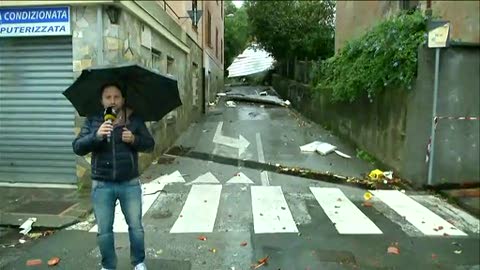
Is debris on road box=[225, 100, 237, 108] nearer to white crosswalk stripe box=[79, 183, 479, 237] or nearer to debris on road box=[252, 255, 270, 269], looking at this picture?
white crosswalk stripe box=[79, 183, 479, 237]

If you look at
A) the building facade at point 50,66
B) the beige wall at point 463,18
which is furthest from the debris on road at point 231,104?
the building facade at point 50,66

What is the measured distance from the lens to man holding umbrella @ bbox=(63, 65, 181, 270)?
156 inches

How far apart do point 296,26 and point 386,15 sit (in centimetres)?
900

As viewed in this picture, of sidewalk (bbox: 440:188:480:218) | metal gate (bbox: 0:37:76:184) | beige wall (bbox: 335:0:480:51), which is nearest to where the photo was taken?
sidewalk (bbox: 440:188:480:218)

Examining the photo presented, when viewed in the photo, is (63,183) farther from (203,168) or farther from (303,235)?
(303,235)

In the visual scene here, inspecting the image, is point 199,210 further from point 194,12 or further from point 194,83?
point 194,83

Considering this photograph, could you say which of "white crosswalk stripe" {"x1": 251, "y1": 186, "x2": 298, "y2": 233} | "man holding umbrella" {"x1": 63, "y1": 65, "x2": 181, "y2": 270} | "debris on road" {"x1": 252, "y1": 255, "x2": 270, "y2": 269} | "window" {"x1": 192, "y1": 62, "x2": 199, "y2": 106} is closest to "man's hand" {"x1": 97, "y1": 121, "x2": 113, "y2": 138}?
"man holding umbrella" {"x1": 63, "y1": 65, "x2": 181, "y2": 270}

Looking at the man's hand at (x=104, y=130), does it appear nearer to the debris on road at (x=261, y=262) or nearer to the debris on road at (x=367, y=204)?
the debris on road at (x=261, y=262)

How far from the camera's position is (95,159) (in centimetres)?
404

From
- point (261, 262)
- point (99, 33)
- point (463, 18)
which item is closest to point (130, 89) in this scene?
point (261, 262)

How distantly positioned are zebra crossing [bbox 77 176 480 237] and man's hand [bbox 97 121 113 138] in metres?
2.63

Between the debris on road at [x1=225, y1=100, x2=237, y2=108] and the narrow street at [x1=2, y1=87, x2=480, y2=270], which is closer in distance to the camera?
the narrow street at [x1=2, y1=87, x2=480, y2=270]

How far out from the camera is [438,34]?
8477 millimetres

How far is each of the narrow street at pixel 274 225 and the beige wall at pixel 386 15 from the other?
3724mm
